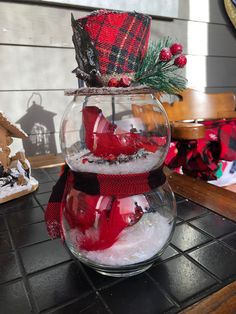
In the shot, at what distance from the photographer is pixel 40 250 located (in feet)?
1.35

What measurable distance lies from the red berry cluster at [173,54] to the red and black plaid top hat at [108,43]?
3 centimetres

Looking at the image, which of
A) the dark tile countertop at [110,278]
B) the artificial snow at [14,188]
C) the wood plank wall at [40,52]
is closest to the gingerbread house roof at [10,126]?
the artificial snow at [14,188]

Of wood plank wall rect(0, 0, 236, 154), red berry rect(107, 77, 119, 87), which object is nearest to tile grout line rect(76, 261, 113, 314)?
red berry rect(107, 77, 119, 87)

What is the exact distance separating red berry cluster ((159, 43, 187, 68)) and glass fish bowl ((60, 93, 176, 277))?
2.0 inches

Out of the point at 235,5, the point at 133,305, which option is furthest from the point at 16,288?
the point at 235,5

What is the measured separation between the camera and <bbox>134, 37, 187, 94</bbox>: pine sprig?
0.34 meters

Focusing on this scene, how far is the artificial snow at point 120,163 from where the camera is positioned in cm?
32

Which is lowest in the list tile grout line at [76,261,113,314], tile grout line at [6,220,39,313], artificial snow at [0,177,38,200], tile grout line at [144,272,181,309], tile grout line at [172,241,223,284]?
tile grout line at [172,241,223,284]

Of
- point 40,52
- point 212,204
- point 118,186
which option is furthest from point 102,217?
point 40,52

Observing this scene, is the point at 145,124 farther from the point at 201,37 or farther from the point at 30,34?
the point at 201,37

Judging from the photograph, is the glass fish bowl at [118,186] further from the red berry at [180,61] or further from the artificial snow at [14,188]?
the artificial snow at [14,188]

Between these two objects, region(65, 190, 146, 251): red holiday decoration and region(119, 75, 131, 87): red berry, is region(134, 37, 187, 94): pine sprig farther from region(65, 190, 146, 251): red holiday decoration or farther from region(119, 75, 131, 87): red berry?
region(65, 190, 146, 251): red holiday decoration

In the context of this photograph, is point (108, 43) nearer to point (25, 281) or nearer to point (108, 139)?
point (108, 139)

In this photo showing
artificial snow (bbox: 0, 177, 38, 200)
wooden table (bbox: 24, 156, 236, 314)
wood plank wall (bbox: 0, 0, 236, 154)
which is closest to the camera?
wooden table (bbox: 24, 156, 236, 314)
